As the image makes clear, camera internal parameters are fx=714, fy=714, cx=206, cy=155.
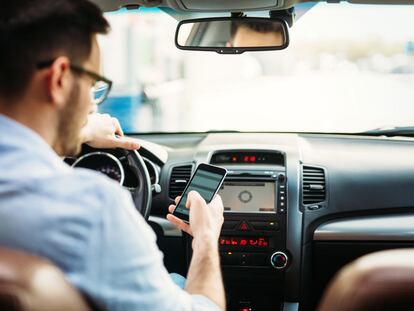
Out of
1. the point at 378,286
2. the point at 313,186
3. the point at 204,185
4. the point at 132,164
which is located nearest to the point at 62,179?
the point at 378,286

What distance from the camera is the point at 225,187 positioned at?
14.0 feet

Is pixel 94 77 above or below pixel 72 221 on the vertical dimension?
above

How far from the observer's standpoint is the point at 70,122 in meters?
2.11

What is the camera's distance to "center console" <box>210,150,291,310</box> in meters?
4.18

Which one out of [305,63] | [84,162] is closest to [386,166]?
[84,162]

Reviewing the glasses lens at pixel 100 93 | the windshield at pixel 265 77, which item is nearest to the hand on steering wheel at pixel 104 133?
the glasses lens at pixel 100 93

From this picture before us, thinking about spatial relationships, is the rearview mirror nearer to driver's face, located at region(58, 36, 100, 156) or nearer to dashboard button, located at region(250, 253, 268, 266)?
dashboard button, located at region(250, 253, 268, 266)

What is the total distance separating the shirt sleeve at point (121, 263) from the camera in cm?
186

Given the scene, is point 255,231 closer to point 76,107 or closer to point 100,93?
point 100,93

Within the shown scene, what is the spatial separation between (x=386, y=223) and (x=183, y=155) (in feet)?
4.35

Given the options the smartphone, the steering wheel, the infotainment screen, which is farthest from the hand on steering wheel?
the infotainment screen

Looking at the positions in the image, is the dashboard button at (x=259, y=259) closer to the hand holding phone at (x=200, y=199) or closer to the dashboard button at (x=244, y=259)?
the dashboard button at (x=244, y=259)

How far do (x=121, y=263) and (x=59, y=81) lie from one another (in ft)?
1.77

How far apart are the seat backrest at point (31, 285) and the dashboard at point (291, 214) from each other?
8.21 ft
